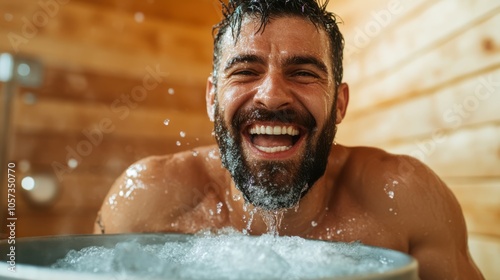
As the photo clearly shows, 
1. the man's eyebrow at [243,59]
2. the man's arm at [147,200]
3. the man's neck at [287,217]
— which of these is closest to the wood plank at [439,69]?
the man's neck at [287,217]

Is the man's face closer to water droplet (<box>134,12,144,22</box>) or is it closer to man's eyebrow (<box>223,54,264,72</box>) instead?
man's eyebrow (<box>223,54,264,72</box>)

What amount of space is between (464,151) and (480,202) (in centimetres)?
20

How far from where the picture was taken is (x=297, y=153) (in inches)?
47.6

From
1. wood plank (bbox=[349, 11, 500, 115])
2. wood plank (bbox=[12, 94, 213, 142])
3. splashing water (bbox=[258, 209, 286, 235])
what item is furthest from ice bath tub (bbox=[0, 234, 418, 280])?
wood plank (bbox=[12, 94, 213, 142])

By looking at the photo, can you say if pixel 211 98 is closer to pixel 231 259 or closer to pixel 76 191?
pixel 231 259

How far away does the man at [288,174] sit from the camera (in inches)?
47.4

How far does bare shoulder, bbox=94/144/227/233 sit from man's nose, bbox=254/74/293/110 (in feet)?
1.27

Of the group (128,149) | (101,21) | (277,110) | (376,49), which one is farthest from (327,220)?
(101,21)

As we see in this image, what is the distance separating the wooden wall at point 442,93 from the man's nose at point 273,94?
95 cm

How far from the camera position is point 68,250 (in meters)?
0.82

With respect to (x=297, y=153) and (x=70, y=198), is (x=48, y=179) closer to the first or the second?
(x=70, y=198)

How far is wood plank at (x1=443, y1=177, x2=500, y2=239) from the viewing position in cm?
176

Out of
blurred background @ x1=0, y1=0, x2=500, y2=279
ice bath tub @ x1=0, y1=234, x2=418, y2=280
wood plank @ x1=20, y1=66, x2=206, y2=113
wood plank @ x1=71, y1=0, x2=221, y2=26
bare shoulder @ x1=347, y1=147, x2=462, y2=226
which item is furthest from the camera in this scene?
wood plank @ x1=71, y1=0, x2=221, y2=26

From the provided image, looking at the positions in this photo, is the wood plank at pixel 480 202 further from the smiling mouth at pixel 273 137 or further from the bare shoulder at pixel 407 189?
the smiling mouth at pixel 273 137
